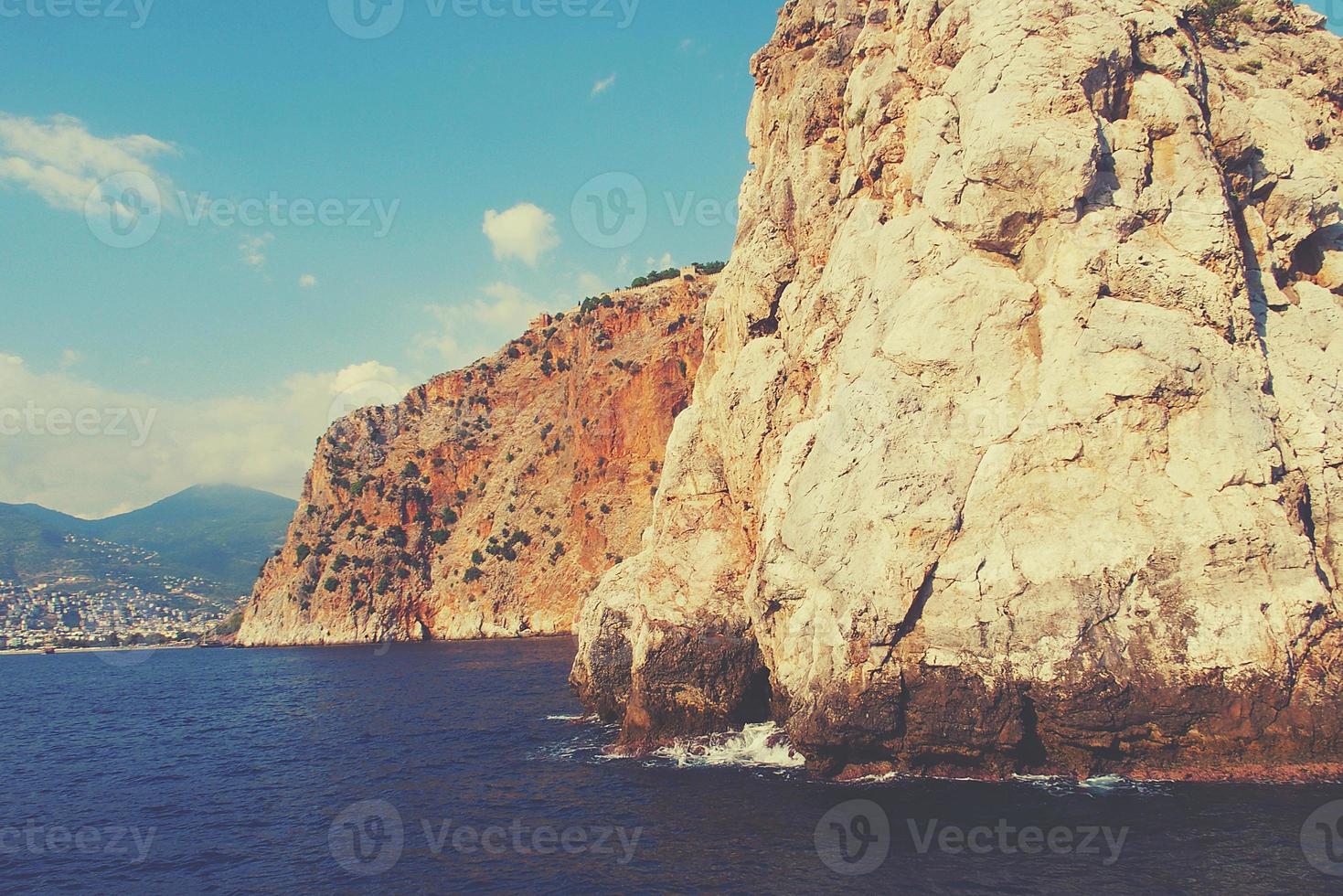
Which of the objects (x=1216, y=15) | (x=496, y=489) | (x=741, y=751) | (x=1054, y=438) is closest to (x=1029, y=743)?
(x=1054, y=438)

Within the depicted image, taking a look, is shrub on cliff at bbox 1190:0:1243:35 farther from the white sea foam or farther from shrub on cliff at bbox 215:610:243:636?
shrub on cliff at bbox 215:610:243:636

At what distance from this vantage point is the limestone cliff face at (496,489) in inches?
3413

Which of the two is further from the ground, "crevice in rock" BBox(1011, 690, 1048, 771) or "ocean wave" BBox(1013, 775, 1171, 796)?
"crevice in rock" BBox(1011, 690, 1048, 771)

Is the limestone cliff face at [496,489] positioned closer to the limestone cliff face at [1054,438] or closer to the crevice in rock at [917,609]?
the limestone cliff face at [1054,438]

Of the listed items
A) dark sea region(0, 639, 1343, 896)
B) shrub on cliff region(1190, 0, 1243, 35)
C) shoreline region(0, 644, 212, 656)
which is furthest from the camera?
shoreline region(0, 644, 212, 656)

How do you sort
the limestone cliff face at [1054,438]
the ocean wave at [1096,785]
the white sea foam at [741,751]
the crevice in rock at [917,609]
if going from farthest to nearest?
the white sea foam at [741,751]
the crevice in rock at [917,609]
the limestone cliff face at [1054,438]
the ocean wave at [1096,785]

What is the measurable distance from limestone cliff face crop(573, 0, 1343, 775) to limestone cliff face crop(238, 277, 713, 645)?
54.2 m

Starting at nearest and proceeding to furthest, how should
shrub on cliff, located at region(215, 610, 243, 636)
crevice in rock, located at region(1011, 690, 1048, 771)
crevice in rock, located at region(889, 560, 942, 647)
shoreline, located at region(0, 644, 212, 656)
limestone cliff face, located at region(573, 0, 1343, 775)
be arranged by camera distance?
limestone cliff face, located at region(573, 0, 1343, 775)
crevice in rock, located at region(1011, 690, 1048, 771)
crevice in rock, located at region(889, 560, 942, 647)
shoreline, located at region(0, 644, 212, 656)
shrub on cliff, located at region(215, 610, 243, 636)

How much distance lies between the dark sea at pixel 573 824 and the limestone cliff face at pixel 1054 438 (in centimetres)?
219

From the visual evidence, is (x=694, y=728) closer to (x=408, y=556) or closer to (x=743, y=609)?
(x=743, y=609)

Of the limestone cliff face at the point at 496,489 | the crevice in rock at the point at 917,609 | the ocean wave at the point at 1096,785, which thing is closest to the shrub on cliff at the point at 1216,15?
the crevice in rock at the point at 917,609

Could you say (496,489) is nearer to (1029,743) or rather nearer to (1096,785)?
(1029,743)

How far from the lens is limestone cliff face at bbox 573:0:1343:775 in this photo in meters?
22.3

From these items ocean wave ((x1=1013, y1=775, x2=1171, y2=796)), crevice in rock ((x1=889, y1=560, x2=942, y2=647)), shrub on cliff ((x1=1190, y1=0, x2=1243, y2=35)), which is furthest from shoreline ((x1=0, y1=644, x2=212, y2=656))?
shrub on cliff ((x1=1190, y1=0, x2=1243, y2=35))
